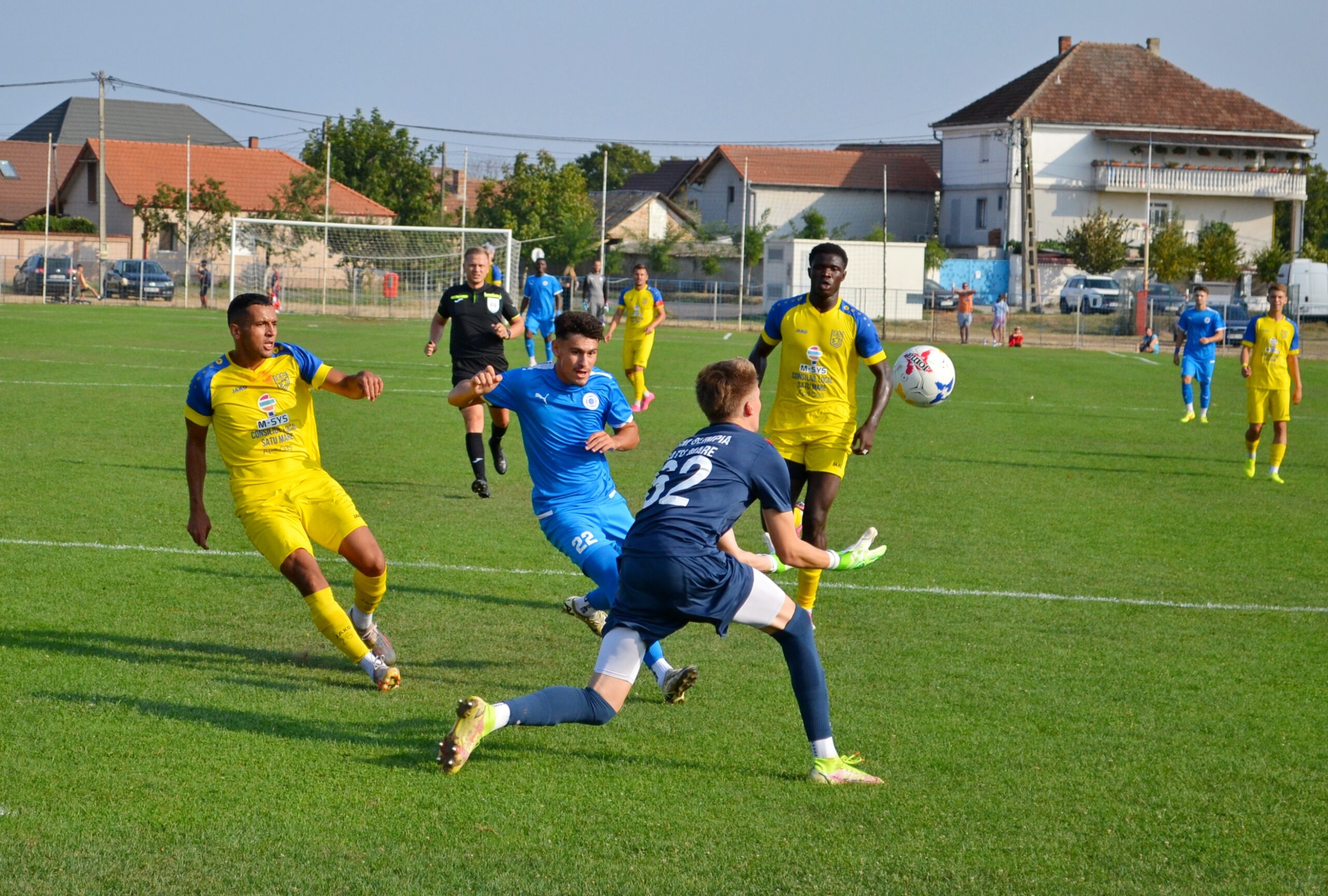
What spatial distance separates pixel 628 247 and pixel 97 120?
47.0m

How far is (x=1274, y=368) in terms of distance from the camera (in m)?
14.4

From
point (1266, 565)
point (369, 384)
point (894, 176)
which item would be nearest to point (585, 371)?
point (369, 384)

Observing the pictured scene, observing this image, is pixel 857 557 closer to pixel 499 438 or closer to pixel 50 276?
pixel 499 438

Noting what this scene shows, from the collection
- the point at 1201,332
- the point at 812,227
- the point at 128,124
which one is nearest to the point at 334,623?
the point at 1201,332

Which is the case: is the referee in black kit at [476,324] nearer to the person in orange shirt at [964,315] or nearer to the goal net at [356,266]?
the person in orange shirt at [964,315]

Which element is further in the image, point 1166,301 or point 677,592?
point 1166,301

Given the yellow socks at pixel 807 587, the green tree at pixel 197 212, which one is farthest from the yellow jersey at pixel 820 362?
the green tree at pixel 197 212

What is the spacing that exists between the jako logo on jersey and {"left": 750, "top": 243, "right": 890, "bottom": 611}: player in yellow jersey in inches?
34.7

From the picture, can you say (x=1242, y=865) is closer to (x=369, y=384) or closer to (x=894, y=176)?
(x=369, y=384)

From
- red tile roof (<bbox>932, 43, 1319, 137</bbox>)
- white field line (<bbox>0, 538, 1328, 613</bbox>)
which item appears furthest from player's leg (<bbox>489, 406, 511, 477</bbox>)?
red tile roof (<bbox>932, 43, 1319, 137</bbox>)

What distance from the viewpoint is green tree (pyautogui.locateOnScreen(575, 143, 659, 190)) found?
103 m

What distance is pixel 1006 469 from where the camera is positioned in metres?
14.5

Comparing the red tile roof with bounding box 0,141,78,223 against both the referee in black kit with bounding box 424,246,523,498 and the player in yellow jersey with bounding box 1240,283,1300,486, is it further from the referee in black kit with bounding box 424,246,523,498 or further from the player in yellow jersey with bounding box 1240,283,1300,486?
the player in yellow jersey with bounding box 1240,283,1300,486

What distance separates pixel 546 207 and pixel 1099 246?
26088mm
